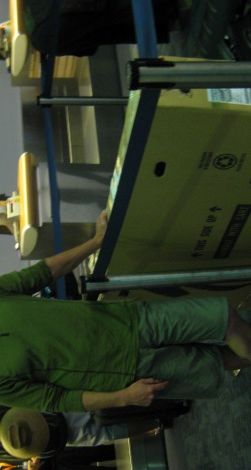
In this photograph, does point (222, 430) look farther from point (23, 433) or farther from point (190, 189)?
point (190, 189)

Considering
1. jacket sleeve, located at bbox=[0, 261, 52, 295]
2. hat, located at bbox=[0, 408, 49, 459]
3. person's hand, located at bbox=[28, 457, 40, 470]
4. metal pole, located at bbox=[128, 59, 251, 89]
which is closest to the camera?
metal pole, located at bbox=[128, 59, 251, 89]

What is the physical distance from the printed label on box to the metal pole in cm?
13

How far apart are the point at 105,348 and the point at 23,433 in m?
1.16

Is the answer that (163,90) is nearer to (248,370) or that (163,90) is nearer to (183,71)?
(183,71)

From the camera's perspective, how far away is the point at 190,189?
57.1 inches

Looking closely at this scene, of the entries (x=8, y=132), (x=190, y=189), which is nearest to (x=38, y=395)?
(x=190, y=189)

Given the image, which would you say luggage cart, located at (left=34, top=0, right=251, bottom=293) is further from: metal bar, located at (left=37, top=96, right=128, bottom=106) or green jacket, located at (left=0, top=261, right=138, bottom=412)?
metal bar, located at (left=37, top=96, right=128, bottom=106)

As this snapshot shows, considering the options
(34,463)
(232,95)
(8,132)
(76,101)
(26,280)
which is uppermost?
(232,95)

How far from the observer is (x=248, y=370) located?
231cm

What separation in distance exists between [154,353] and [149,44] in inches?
33.8

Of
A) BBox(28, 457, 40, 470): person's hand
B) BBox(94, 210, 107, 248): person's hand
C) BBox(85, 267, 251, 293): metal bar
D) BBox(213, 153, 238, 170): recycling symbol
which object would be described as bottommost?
BBox(28, 457, 40, 470): person's hand

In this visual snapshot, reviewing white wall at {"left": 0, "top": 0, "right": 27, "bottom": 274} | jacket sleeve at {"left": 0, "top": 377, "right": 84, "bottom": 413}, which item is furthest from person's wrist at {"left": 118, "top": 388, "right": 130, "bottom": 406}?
white wall at {"left": 0, "top": 0, "right": 27, "bottom": 274}

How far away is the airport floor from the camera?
234cm

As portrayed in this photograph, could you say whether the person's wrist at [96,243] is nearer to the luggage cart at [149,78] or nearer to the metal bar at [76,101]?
the luggage cart at [149,78]
